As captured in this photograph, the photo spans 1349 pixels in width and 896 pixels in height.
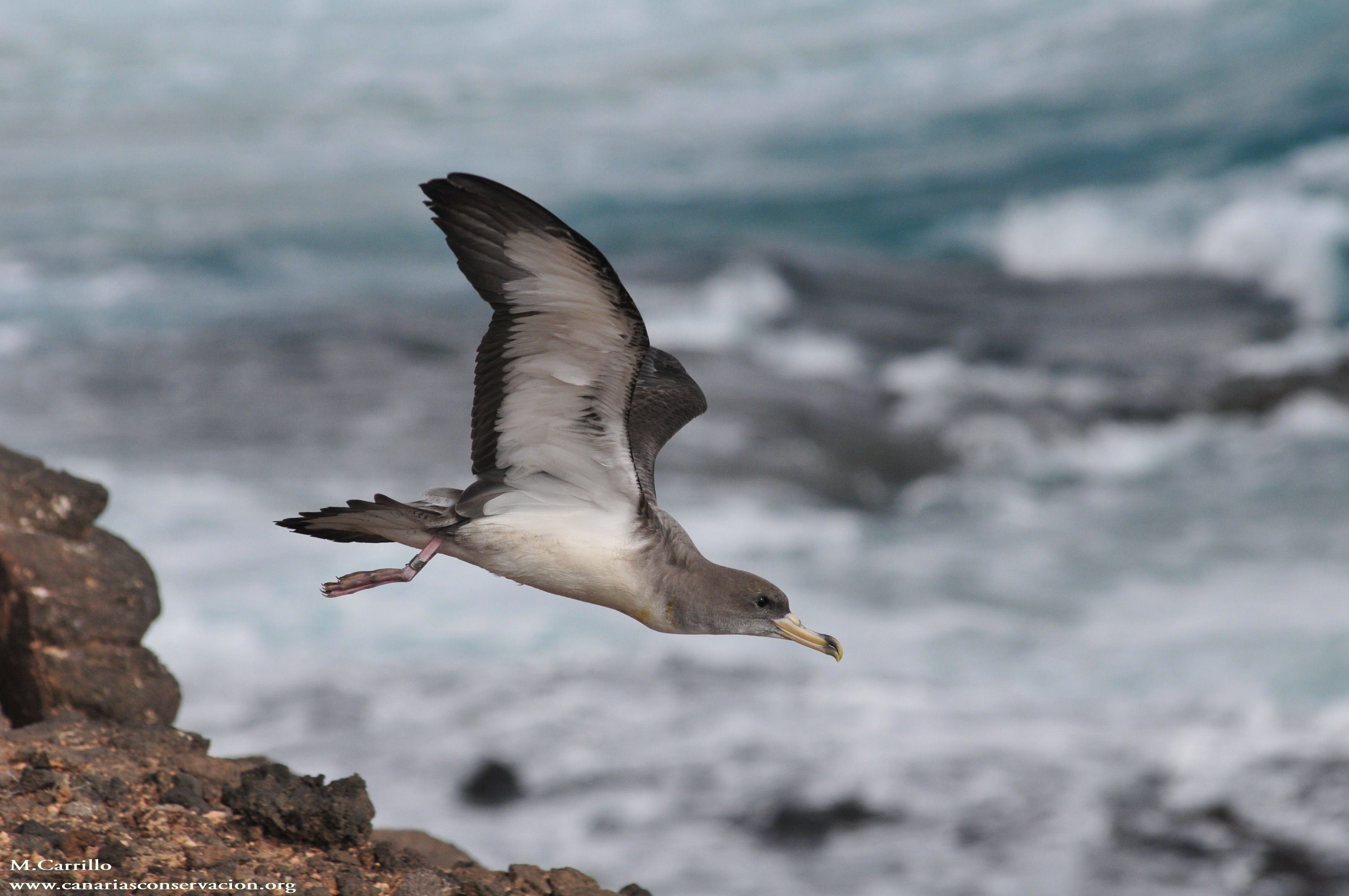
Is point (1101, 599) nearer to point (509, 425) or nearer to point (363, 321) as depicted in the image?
point (509, 425)

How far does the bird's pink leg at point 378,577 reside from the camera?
5480 millimetres

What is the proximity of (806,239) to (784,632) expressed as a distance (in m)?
27.4

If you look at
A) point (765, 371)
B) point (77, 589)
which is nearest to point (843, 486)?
point (765, 371)

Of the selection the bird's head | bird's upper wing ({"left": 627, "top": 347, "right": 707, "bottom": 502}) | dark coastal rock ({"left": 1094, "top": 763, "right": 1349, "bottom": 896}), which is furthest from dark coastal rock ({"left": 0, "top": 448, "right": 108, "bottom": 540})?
dark coastal rock ({"left": 1094, "top": 763, "right": 1349, "bottom": 896})

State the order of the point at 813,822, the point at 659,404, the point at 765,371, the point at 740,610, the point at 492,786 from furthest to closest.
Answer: the point at 765,371
the point at 492,786
the point at 813,822
the point at 659,404
the point at 740,610

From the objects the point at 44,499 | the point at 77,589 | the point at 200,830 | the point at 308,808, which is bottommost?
the point at 200,830

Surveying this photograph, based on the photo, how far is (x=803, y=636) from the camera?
227 inches

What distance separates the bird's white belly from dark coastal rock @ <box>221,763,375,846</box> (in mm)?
969

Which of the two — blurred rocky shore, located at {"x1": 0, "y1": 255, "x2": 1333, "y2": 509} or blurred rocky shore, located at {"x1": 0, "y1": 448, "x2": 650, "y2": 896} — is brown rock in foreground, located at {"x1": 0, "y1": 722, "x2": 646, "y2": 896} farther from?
blurred rocky shore, located at {"x1": 0, "y1": 255, "x2": 1333, "y2": 509}

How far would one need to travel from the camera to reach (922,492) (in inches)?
806

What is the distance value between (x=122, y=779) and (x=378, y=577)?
119 centimetres

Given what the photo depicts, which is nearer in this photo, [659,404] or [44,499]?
[44,499]

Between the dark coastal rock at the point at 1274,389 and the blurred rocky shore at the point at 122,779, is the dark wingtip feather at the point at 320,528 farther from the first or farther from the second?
the dark coastal rock at the point at 1274,389

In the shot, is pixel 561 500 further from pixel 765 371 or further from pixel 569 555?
pixel 765 371
